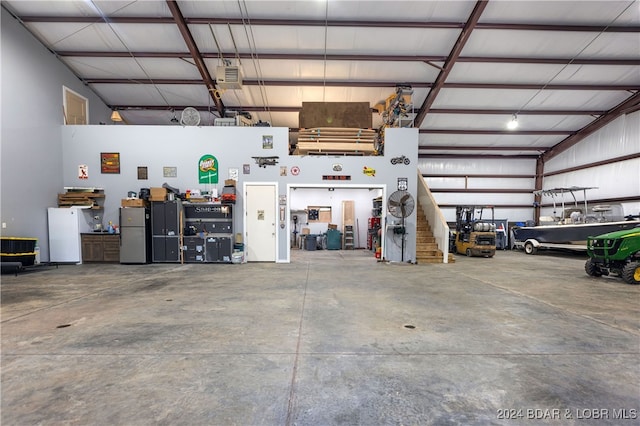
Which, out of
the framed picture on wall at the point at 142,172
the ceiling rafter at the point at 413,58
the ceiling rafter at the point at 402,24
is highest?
the ceiling rafter at the point at 402,24

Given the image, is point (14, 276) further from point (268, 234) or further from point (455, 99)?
point (455, 99)

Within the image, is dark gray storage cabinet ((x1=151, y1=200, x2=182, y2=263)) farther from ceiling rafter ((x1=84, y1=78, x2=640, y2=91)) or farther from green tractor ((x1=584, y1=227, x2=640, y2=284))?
green tractor ((x1=584, y1=227, x2=640, y2=284))

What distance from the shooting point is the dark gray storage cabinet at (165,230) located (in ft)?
24.7

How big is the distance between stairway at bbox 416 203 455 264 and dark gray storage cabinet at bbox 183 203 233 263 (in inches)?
217

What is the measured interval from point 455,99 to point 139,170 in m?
10.7

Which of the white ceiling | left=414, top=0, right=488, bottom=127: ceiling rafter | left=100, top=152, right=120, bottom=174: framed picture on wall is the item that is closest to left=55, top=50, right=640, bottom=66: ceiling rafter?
the white ceiling

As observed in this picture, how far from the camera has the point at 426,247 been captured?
8664 mm

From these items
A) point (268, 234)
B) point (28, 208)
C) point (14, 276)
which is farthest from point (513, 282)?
point (28, 208)

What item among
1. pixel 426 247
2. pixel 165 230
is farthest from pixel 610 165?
pixel 165 230

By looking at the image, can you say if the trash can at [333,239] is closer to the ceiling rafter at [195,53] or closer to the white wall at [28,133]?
the ceiling rafter at [195,53]

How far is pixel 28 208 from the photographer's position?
6.92m

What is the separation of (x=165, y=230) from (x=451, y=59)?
951 centimetres

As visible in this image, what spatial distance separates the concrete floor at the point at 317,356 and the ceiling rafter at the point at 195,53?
6.66 metres

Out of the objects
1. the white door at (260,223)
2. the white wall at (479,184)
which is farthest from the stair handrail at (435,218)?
the white door at (260,223)
